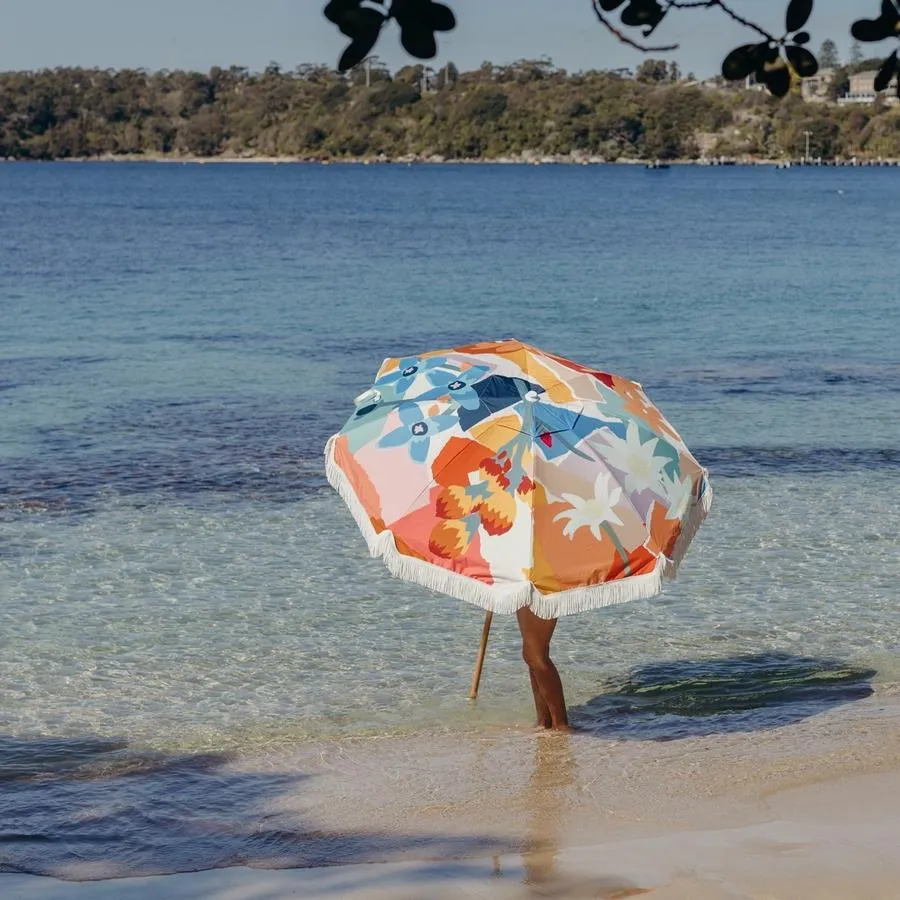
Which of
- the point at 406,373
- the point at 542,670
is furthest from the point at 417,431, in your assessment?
the point at 542,670

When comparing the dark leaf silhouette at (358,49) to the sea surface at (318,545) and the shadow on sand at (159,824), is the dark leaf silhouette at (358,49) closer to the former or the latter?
the shadow on sand at (159,824)

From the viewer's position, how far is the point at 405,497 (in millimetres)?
7168

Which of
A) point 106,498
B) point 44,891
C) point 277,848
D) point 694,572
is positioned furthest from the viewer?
point 106,498

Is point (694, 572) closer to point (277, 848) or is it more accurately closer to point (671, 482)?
point (671, 482)

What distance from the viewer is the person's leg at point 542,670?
764 cm

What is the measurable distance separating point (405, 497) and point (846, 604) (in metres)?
5.31

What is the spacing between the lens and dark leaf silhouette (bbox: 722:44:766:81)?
11.8 ft

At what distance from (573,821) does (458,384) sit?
2150mm

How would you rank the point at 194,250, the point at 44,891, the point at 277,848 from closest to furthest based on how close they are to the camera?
the point at 44,891, the point at 277,848, the point at 194,250

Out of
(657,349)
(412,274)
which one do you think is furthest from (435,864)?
(412,274)

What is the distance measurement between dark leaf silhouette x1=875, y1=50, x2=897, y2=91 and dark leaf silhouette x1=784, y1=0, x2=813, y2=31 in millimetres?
272

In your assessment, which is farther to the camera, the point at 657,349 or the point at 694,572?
the point at 657,349

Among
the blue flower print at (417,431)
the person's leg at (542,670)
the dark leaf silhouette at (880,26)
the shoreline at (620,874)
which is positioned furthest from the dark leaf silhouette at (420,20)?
the person's leg at (542,670)

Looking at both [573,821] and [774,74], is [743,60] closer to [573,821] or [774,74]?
[774,74]
